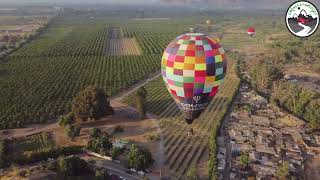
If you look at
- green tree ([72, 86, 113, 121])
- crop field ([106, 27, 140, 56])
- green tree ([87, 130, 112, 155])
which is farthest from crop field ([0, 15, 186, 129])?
green tree ([87, 130, 112, 155])

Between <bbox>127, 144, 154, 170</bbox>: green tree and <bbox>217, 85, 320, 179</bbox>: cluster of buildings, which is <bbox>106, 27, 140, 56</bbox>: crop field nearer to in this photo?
<bbox>217, 85, 320, 179</bbox>: cluster of buildings

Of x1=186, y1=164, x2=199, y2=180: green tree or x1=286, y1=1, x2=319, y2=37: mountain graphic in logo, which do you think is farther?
x1=286, y1=1, x2=319, y2=37: mountain graphic in logo

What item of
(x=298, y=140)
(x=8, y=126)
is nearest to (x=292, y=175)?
(x=298, y=140)

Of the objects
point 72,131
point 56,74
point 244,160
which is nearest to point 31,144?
point 72,131

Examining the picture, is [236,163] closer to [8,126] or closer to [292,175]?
[292,175]

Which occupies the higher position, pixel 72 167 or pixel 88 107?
pixel 88 107

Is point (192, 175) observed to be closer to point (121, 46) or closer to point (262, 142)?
point (262, 142)

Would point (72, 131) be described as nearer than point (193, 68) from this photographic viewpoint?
No
